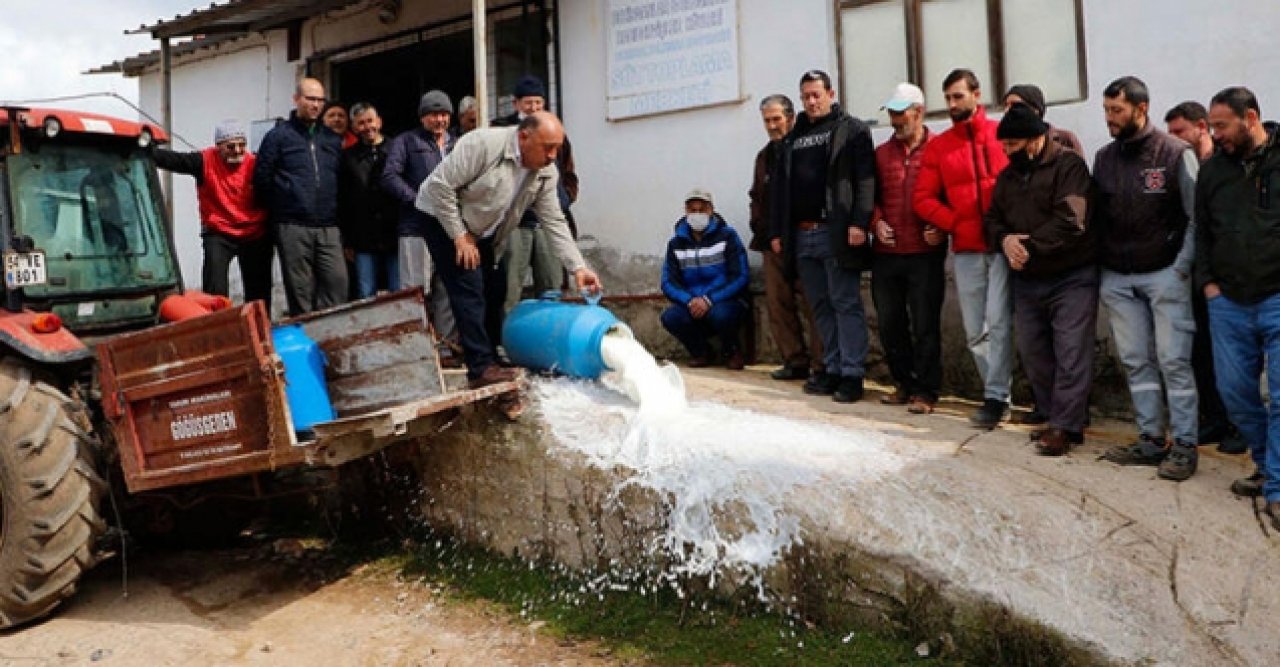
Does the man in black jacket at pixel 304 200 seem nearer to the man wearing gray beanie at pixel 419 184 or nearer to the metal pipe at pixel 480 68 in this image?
the man wearing gray beanie at pixel 419 184

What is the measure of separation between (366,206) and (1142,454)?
5.08 meters

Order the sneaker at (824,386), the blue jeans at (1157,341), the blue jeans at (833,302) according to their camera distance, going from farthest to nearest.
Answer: the sneaker at (824,386) < the blue jeans at (833,302) < the blue jeans at (1157,341)

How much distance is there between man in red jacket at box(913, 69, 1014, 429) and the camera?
5.13 meters

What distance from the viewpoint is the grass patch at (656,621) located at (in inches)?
143

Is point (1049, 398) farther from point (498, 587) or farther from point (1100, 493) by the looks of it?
point (498, 587)

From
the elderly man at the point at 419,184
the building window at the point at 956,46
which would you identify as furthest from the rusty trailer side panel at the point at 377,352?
the building window at the point at 956,46

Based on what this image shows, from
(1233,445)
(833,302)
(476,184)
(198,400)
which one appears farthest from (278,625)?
(1233,445)

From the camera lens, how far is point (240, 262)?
21.4ft

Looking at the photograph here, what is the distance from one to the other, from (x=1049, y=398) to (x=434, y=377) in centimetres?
319

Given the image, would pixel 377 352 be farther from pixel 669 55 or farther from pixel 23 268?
pixel 669 55

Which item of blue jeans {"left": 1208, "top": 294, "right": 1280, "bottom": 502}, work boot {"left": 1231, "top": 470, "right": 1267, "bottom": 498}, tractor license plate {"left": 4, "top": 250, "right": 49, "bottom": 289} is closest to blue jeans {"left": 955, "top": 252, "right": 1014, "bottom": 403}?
blue jeans {"left": 1208, "top": 294, "right": 1280, "bottom": 502}

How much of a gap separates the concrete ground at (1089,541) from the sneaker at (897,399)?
1.00 meters

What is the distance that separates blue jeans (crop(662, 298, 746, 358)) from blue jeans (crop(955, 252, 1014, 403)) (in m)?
1.84

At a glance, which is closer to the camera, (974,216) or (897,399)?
(974,216)
